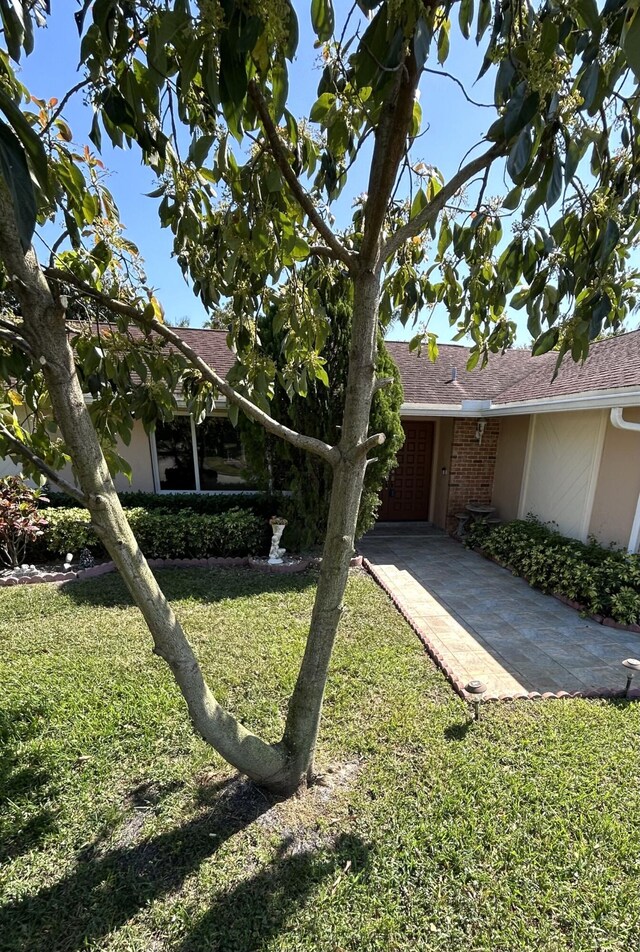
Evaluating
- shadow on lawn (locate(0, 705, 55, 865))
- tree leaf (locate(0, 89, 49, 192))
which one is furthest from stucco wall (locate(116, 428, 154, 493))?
tree leaf (locate(0, 89, 49, 192))

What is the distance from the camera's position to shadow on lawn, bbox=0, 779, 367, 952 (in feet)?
6.13

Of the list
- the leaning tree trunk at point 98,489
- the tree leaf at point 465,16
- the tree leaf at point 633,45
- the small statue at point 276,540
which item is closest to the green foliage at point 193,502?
the small statue at point 276,540

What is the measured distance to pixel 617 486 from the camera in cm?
616

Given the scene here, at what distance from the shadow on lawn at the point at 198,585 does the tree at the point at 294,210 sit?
10.7ft

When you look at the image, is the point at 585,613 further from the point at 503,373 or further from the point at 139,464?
the point at 139,464

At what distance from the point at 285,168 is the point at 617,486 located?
6592 mm

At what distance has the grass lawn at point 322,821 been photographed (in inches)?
76.4

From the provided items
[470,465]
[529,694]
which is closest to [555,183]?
[529,694]

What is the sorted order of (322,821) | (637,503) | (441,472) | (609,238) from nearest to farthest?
(609,238) < (322,821) < (637,503) < (441,472)

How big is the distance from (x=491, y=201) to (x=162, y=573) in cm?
611

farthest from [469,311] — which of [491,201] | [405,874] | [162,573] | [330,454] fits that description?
[162,573]

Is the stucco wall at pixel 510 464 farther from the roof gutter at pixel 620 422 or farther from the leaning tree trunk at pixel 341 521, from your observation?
the leaning tree trunk at pixel 341 521

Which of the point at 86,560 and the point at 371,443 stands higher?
the point at 371,443

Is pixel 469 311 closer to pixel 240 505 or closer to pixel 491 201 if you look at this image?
pixel 491 201
